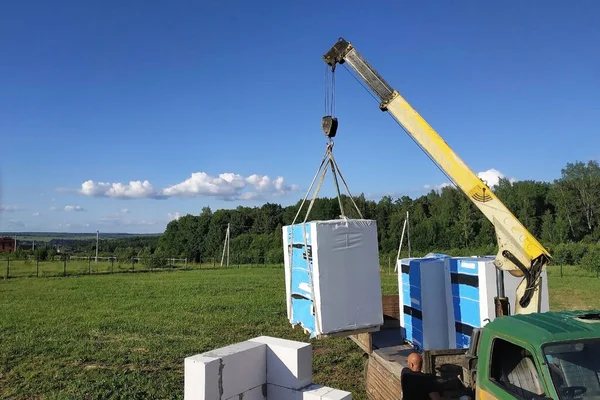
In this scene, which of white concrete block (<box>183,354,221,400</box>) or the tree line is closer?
white concrete block (<box>183,354,221,400</box>)

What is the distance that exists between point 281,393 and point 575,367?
2.47 m

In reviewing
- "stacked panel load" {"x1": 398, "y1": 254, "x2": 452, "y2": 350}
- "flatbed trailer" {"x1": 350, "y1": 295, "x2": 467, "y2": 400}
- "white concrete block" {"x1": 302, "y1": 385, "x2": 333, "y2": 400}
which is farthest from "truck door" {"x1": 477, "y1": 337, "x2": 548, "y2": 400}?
"stacked panel load" {"x1": 398, "y1": 254, "x2": 452, "y2": 350}

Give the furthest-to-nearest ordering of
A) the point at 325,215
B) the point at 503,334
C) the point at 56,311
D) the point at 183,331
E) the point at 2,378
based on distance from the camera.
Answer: the point at 325,215
the point at 56,311
the point at 183,331
the point at 2,378
the point at 503,334

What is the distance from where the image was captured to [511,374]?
3436 millimetres

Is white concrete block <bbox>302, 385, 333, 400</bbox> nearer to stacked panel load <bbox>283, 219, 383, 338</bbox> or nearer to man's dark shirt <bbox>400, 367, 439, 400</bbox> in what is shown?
man's dark shirt <bbox>400, 367, 439, 400</bbox>

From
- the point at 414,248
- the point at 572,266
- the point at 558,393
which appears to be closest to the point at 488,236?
the point at 414,248

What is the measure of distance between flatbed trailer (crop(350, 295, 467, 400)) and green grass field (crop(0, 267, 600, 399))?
1.00 meters

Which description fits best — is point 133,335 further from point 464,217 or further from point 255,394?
point 464,217

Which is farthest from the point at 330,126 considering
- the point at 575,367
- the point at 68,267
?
the point at 68,267

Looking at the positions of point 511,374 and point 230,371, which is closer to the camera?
point 511,374

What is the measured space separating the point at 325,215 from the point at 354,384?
52050mm

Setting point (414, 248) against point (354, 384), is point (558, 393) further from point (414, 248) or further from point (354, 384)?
point (414, 248)

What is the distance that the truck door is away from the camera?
123 inches

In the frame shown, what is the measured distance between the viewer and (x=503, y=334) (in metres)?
3.55
